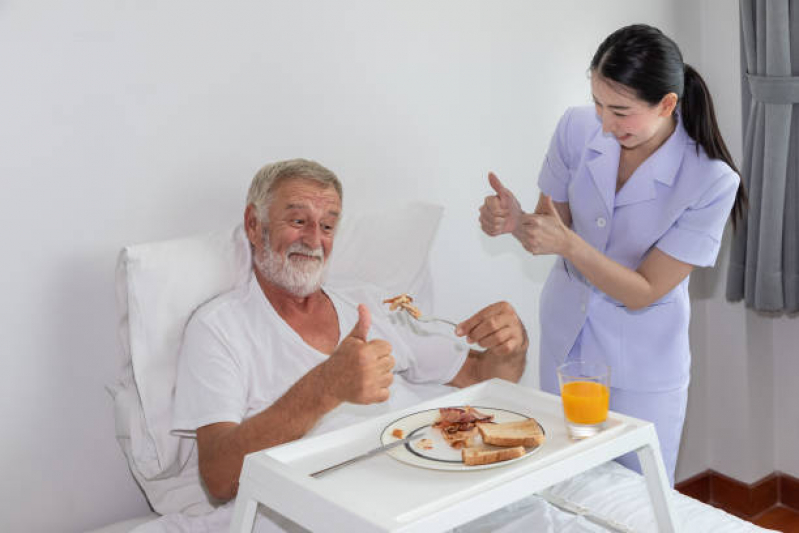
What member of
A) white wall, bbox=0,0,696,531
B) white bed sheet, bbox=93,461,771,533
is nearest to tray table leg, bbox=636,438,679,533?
white bed sheet, bbox=93,461,771,533

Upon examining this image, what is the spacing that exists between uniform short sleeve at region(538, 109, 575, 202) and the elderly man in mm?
492

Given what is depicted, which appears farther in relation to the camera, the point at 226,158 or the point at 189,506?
the point at 226,158

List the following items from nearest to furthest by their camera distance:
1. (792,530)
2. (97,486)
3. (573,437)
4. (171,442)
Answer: (573,437) → (171,442) → (97,486) → (792,530)

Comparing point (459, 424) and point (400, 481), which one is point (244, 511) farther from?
point (459, 424)

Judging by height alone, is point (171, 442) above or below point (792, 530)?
above

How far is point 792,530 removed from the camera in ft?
9.63

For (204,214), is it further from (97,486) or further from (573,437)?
(573,437)

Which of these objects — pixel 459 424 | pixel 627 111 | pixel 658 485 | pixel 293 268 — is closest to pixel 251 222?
pixel 293 268

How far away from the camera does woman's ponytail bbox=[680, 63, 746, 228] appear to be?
1979 millimetres

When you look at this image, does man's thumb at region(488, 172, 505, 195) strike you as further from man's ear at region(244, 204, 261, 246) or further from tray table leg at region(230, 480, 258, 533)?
tray table leg at region(230, 480, 258, 533)

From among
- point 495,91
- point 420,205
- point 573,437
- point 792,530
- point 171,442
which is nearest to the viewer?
point 573,437

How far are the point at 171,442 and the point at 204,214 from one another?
54 cm

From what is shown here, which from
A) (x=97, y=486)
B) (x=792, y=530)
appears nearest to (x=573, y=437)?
(x=97, y=486)

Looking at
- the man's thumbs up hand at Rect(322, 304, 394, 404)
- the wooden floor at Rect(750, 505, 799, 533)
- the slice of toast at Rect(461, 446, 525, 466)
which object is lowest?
the wooden floor at Rect(750, 505, 799, 533)
